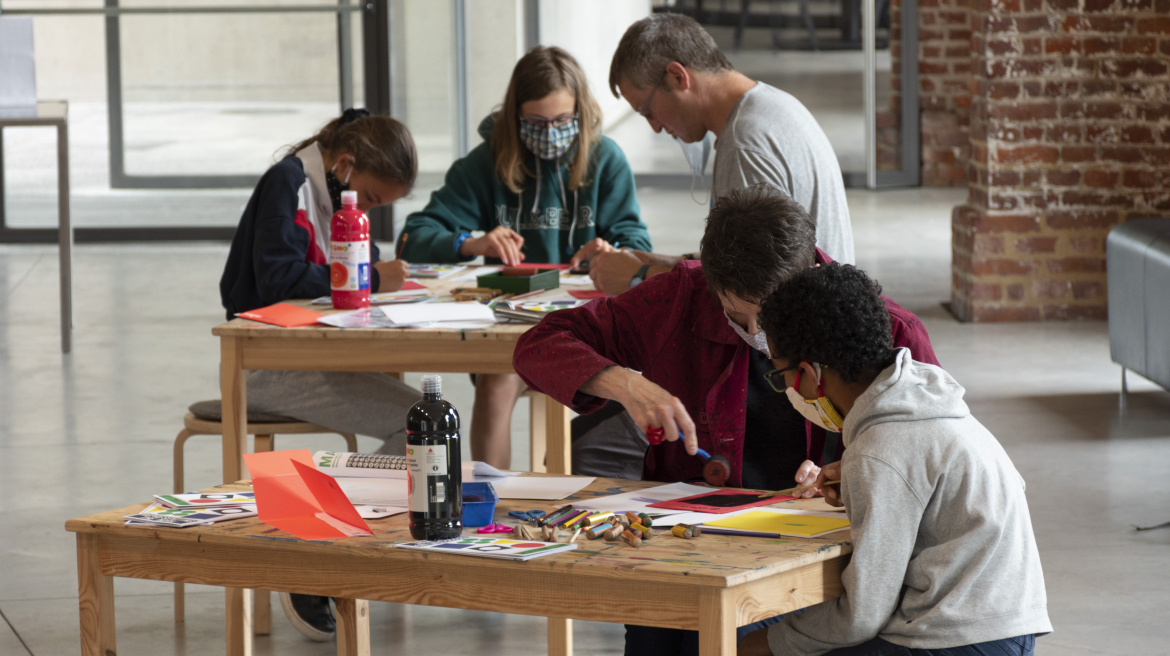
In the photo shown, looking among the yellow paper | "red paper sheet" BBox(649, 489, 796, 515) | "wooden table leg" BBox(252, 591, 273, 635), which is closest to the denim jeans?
the yellow paper

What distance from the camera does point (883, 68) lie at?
9.90 metres

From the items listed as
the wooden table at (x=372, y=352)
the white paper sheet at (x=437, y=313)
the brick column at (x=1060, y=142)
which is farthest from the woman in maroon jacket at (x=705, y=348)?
the brick column at (x=1060, y=142)

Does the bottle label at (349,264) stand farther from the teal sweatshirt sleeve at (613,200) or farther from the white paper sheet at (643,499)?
the white paper sheet at (643,499)

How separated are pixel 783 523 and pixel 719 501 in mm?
159

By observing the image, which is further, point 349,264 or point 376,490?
point 349,264

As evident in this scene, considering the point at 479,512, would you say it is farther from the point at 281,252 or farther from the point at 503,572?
the point at 281,252

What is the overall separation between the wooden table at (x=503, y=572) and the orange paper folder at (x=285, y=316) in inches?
38.4

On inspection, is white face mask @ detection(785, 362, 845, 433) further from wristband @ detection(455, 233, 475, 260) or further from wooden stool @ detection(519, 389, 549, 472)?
wristband @ detection(455, 233, 475, 260)

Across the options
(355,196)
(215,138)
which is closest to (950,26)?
(215,138)

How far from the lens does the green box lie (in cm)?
321

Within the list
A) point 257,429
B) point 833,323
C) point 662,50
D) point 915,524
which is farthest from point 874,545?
point 257,429

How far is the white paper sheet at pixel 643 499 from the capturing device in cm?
188

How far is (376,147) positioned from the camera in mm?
3174

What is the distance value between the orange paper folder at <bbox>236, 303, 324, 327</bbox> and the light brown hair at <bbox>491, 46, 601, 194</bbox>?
103 cm
